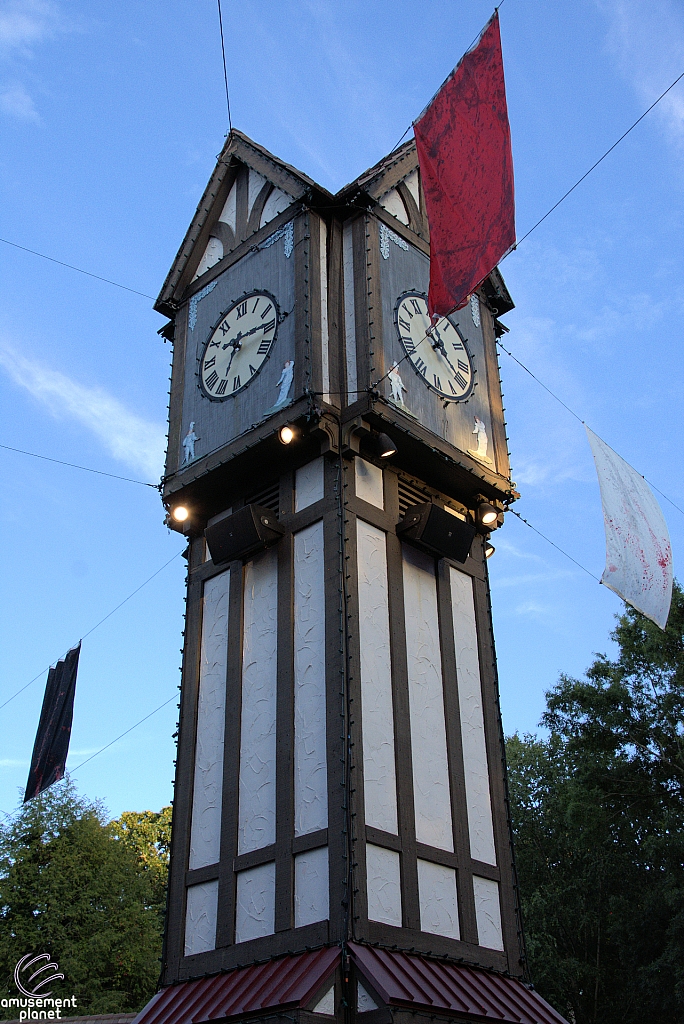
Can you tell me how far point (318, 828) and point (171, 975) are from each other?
3298mm

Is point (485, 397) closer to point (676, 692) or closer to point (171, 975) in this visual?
point (171, 975)

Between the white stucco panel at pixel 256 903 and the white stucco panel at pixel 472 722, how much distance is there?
2.90 m

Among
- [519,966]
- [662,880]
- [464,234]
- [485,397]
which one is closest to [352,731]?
[519,966]

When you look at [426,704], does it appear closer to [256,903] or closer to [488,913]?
[488,913]

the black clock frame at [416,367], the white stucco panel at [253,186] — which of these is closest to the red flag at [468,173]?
the black clock frame at [416,367]

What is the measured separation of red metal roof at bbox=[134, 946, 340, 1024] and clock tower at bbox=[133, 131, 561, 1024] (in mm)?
40

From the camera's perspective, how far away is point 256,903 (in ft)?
40.1

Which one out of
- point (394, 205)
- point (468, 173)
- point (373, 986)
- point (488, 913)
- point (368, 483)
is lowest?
point (373, 986)

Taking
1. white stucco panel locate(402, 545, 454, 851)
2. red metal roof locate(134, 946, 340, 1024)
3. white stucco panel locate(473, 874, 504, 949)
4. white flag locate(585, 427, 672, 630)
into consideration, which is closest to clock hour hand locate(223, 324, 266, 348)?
white stucco panel locate(402, 545, 454, 851)

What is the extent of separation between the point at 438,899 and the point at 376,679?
289cm

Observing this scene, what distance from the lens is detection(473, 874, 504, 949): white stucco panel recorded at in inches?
501

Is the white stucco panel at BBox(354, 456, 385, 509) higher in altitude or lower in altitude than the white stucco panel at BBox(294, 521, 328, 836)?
higher

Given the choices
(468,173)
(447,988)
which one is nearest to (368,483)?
(468,173)

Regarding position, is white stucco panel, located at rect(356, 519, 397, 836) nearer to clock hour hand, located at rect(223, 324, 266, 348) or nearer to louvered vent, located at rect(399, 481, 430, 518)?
louvered vent, located at rect(399, 481, 430, 518)
